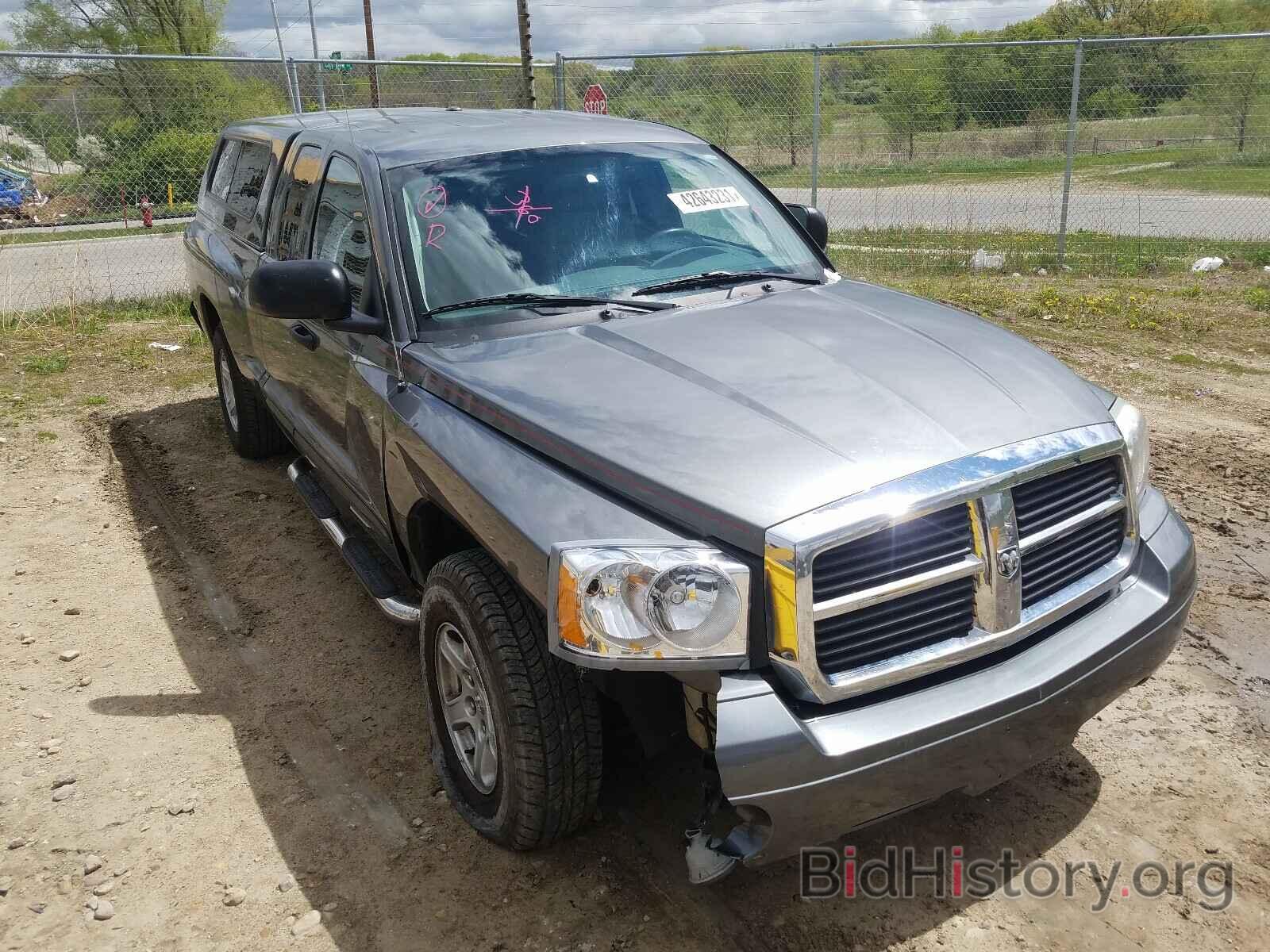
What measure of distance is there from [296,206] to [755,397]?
2.53 m

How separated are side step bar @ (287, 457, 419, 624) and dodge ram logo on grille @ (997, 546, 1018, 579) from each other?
1766mm

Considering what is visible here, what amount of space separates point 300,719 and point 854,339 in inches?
89.4

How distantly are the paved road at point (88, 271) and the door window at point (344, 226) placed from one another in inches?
285

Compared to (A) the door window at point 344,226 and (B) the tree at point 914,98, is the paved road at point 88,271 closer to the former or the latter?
(A) the door window at point 344,226

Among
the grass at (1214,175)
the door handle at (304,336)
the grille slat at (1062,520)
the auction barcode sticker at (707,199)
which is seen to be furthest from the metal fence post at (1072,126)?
the grille slat at (1062,520)

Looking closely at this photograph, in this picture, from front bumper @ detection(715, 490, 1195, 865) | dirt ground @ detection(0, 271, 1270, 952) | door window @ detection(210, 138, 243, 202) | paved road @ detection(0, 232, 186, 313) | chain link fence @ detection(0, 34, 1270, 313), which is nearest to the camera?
front bumper @ detection(715, 490, 1195, 865)

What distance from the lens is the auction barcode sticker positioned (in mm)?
3869

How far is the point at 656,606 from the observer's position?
2273 millimetres

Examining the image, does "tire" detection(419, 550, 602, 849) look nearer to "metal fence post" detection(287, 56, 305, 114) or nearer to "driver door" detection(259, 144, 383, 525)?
"driver door" detection(259, 144, 383, 525)

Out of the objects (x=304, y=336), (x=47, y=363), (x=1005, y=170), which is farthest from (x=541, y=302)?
(x=1005, y=170)

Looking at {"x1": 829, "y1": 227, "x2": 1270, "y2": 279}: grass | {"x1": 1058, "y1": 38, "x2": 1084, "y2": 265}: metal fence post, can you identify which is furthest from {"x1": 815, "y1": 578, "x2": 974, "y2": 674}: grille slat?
{"x1": 1058, "y1": 38, "x2": 1084, "y2": 265}: metal fence post

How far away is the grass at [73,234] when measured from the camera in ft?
42.6

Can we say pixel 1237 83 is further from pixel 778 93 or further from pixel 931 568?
pixel 931 568

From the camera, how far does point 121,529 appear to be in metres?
5.46
